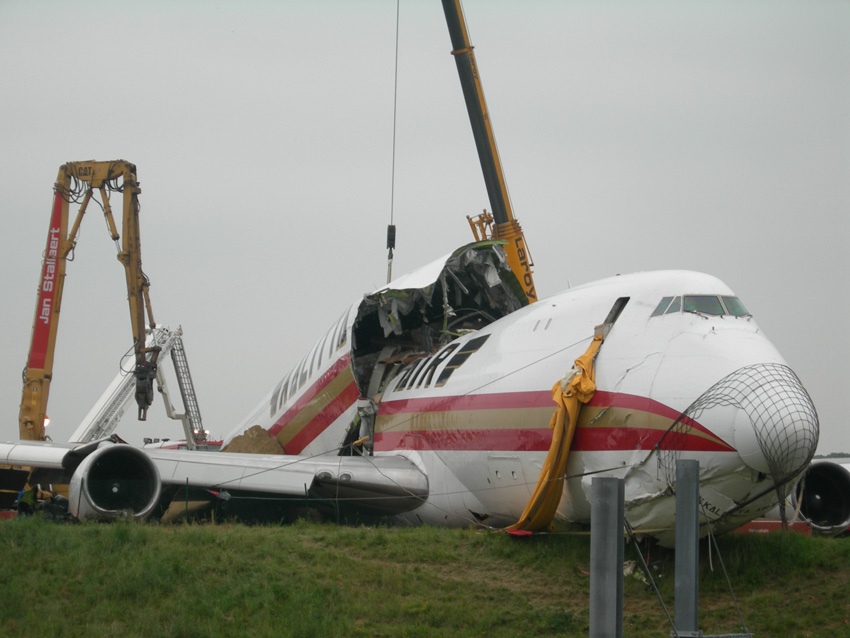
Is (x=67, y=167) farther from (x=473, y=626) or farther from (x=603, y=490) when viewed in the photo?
(x=603, y=490)

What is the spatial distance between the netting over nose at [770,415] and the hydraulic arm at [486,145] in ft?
55.7

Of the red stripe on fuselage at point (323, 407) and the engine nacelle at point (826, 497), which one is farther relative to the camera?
the red stripe on fuselage at point (323, 407)

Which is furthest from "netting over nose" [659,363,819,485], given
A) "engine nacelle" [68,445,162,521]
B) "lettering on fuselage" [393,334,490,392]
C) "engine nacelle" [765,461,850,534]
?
"engine nacelle" [68,445,162,521]

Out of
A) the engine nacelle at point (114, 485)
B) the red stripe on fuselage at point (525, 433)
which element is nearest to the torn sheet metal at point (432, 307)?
the red stripe on fuselage at point (525, 433)

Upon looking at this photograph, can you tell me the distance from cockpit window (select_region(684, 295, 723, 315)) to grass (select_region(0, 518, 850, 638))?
3.01 metres

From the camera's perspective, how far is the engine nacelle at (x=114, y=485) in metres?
14.9

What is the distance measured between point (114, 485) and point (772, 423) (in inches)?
414

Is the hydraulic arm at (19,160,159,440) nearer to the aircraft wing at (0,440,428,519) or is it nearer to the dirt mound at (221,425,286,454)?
the dirt mound at (221,425,286,454)

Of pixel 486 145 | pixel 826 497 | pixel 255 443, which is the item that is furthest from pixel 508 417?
pixel 486 145

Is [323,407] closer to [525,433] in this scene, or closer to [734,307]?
[525,433]

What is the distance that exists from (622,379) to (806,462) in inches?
94.6

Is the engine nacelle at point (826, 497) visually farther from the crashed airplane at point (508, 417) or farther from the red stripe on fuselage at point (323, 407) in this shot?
the red stripe on fuselage at point (323, 407)

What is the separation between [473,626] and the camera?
10.1m

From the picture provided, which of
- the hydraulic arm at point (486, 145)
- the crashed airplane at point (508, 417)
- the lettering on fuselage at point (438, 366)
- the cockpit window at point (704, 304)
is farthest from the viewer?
the hydraulic arm at point (486, 145)
